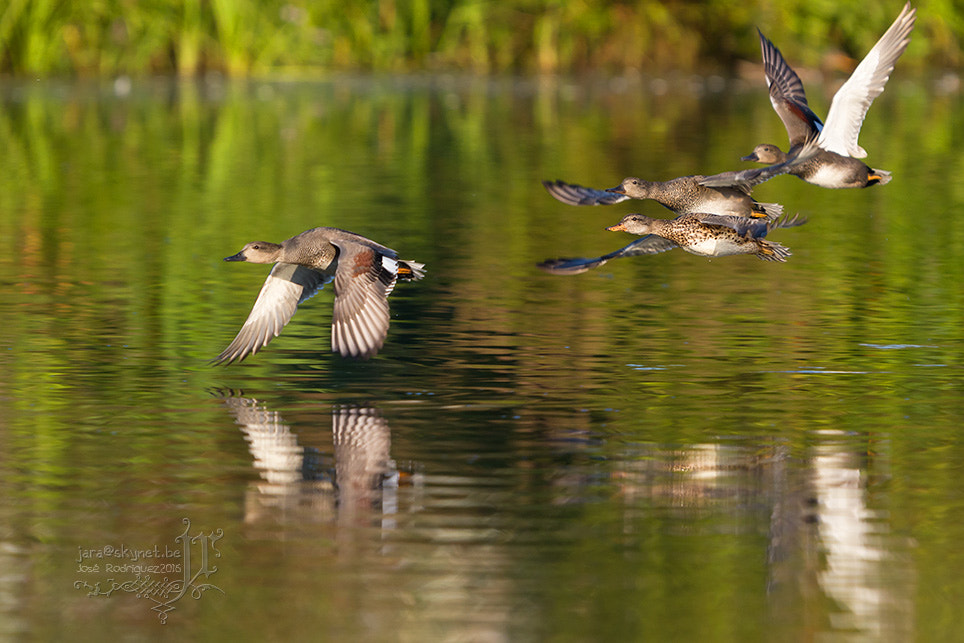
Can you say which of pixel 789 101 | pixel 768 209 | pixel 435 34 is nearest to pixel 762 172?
pixel 768 209

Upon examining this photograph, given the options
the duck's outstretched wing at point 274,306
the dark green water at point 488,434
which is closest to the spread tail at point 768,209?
the dark green water at point 488,434

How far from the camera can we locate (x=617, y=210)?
22.7 m

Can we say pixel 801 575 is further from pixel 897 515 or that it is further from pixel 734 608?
pixel 897 515

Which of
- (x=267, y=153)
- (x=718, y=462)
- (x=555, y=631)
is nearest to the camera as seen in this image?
(x=555, y=631)

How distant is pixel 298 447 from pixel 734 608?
333 cm

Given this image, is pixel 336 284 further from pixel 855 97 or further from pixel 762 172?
pixel 855 97

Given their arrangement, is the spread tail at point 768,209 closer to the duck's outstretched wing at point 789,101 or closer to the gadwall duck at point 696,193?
the gadwall duck at point 696,193

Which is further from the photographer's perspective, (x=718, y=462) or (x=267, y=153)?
(x=267, y=153)

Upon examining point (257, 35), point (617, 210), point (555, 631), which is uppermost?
point (257, 35)

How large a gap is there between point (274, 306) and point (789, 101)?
12.2ft

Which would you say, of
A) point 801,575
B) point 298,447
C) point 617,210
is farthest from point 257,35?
point 801,575

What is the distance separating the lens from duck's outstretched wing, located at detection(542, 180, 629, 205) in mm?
11742

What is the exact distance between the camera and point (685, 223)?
469 inches

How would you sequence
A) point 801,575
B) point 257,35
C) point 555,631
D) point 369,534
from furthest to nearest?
point 257,35, point 369,534, point 801,575, point 555,631
